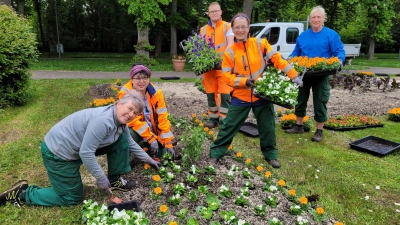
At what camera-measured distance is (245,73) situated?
3.64m

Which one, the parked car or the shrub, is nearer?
the shrub

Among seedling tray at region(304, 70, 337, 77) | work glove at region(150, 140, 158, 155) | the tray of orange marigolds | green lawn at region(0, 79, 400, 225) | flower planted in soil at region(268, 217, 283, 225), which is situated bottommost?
green lawn at region(0, 79, 400, 225)

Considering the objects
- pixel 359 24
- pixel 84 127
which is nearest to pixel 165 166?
pixel 84 127

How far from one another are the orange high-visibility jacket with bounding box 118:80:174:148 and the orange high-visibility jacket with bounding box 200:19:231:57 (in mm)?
1810

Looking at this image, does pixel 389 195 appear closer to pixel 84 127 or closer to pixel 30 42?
pixel 84 127

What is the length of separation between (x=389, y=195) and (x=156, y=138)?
273 cm

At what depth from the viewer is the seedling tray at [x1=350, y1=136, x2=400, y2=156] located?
447cm

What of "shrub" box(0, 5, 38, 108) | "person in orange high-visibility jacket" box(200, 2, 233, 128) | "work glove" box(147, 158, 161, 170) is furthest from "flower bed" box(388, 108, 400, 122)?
"shrub" box(0, 5, 38, 108)

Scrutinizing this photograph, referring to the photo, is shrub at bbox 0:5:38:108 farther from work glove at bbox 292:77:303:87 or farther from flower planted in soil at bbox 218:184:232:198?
work glove at bbox 292:77:303:87

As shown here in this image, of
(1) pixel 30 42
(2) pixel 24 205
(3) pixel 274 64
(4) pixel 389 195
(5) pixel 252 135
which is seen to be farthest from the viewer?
(1) pixel 30 42

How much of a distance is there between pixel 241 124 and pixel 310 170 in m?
1.07

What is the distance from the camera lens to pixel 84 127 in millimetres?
2699

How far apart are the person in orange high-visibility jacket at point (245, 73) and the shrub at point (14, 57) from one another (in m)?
5.08

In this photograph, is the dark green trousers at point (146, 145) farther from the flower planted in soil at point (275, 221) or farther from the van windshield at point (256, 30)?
the van windshield at point (256, 30)
